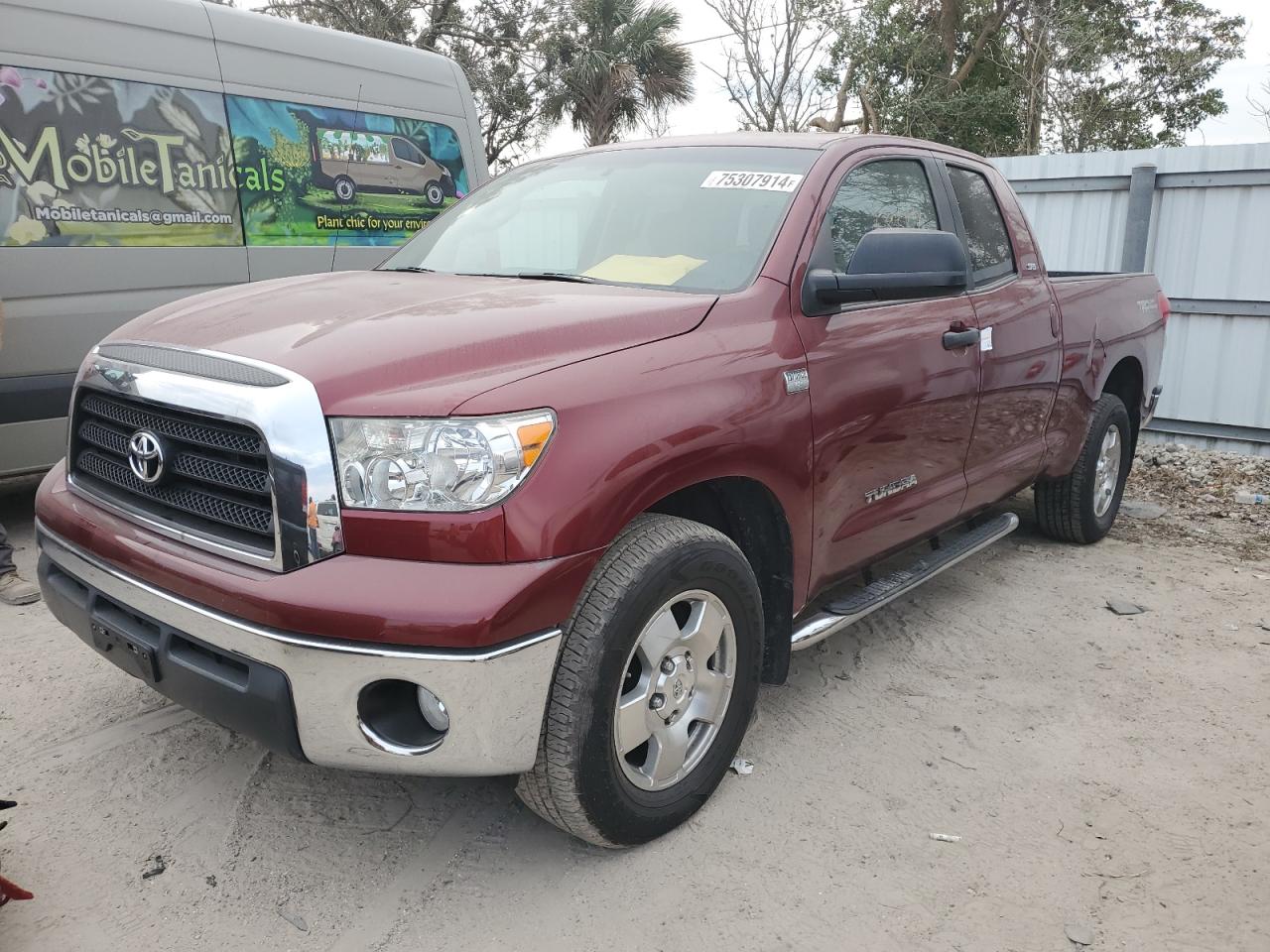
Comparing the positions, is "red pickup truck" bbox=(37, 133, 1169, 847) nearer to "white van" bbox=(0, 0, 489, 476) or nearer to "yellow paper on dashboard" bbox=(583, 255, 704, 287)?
"yellow paper on dashboard" bbox=(583, 255, 704, 287)

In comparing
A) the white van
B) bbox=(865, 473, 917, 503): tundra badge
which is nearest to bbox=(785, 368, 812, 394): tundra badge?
bbox=(865, 473, 917, 503): tundra badge

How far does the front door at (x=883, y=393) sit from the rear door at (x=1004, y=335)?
13 centimetres

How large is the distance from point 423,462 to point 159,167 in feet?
12.1

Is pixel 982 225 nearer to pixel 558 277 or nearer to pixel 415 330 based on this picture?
pixel 558 277

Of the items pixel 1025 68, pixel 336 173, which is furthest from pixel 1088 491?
pixel 1025 68

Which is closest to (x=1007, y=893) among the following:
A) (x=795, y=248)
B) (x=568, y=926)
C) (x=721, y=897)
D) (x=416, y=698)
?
(x=721, y=897)

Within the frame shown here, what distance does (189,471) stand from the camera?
7.45 ft

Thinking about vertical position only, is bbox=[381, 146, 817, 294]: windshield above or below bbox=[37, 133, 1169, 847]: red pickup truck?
above

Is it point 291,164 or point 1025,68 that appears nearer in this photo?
point 291,164

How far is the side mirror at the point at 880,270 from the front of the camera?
2844mm

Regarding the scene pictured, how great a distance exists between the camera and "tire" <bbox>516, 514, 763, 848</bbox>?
220 centimetres

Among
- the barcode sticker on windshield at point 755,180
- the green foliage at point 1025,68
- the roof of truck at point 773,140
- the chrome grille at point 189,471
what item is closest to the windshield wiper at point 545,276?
the barcode sticker on windshield at point 755,180

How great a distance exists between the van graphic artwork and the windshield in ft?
6.51

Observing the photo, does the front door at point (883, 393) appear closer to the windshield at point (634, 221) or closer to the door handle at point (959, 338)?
the door handle at point (959, 338)
